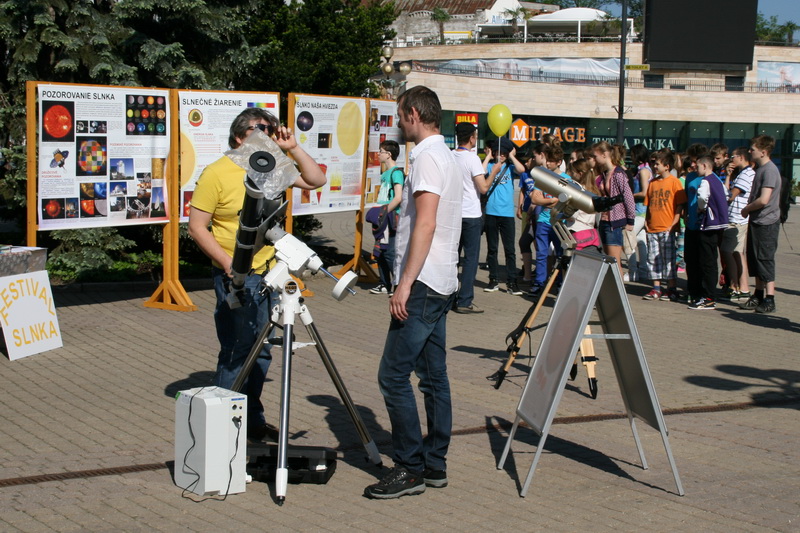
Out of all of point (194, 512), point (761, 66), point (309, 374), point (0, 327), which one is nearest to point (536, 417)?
point (194, 512)

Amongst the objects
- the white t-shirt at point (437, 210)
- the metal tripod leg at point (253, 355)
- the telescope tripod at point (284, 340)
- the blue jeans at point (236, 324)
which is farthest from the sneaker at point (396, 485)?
the blue jeans at point (236, 324)

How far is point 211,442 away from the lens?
15.8 feet

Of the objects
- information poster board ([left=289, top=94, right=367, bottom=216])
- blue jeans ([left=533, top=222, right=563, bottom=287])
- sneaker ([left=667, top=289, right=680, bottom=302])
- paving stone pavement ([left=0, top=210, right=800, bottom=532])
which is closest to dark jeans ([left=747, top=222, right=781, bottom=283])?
paving stone pavement ([left=0, top=210, right=800, bottom=532])

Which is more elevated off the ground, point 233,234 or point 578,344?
point 233,234

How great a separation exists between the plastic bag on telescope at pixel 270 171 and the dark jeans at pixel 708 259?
791cm

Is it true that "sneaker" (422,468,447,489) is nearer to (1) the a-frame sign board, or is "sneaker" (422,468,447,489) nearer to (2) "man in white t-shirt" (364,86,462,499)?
(2) "man in white t-shirt" (364,86,462,499)

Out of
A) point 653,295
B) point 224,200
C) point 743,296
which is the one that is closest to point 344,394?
point 224,200

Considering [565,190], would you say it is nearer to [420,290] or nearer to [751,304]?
[420,290]

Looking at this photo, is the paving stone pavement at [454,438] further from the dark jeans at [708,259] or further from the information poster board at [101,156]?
the dark jeans at [708,259]

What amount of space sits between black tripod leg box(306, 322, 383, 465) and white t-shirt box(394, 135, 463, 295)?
0.55 metres

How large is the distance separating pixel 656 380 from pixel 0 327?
225 inches

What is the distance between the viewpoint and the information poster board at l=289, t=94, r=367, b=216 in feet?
39.0

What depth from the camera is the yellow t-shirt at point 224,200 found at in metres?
5.49

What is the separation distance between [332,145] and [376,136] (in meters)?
1.04
